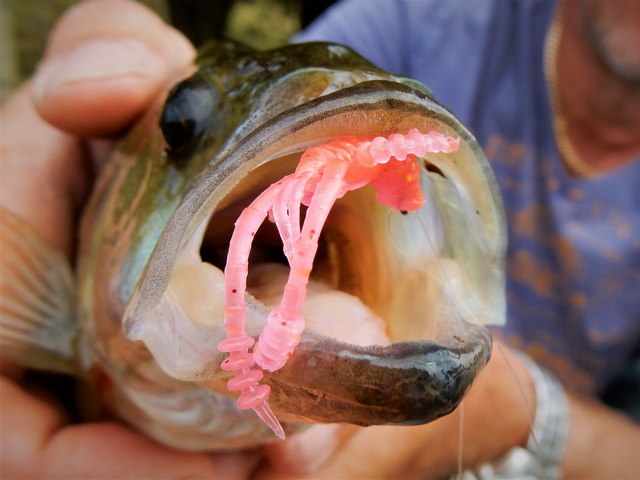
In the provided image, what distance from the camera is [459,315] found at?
60cm

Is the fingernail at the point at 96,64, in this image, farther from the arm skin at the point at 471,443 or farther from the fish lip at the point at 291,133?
the arm skin at the point at 471,443

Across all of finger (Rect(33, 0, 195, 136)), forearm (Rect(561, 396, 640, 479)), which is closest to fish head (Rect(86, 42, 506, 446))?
finger (Rect(33, 0, 195, 136))

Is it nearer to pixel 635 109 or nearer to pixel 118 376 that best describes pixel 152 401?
pixel 118 376

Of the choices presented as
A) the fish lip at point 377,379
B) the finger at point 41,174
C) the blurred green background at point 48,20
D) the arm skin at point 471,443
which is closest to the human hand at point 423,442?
the arm skin at point 471,443

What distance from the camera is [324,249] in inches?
29.8

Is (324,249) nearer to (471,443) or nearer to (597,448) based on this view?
(471,443)

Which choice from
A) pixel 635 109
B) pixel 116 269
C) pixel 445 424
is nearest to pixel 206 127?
pixel 116 269

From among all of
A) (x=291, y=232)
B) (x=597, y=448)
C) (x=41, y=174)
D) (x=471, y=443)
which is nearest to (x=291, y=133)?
(x=291, y=232)

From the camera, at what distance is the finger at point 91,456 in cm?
98

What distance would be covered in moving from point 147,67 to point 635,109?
5.17ft

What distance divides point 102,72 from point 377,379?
892 mm

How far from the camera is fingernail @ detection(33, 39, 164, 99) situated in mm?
1071

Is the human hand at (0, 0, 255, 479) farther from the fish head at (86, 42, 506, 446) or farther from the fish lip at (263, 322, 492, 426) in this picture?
the fish lip at (263, 322, 492, 426)

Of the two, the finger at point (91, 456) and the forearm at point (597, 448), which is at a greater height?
the finger at point (91, 456)
